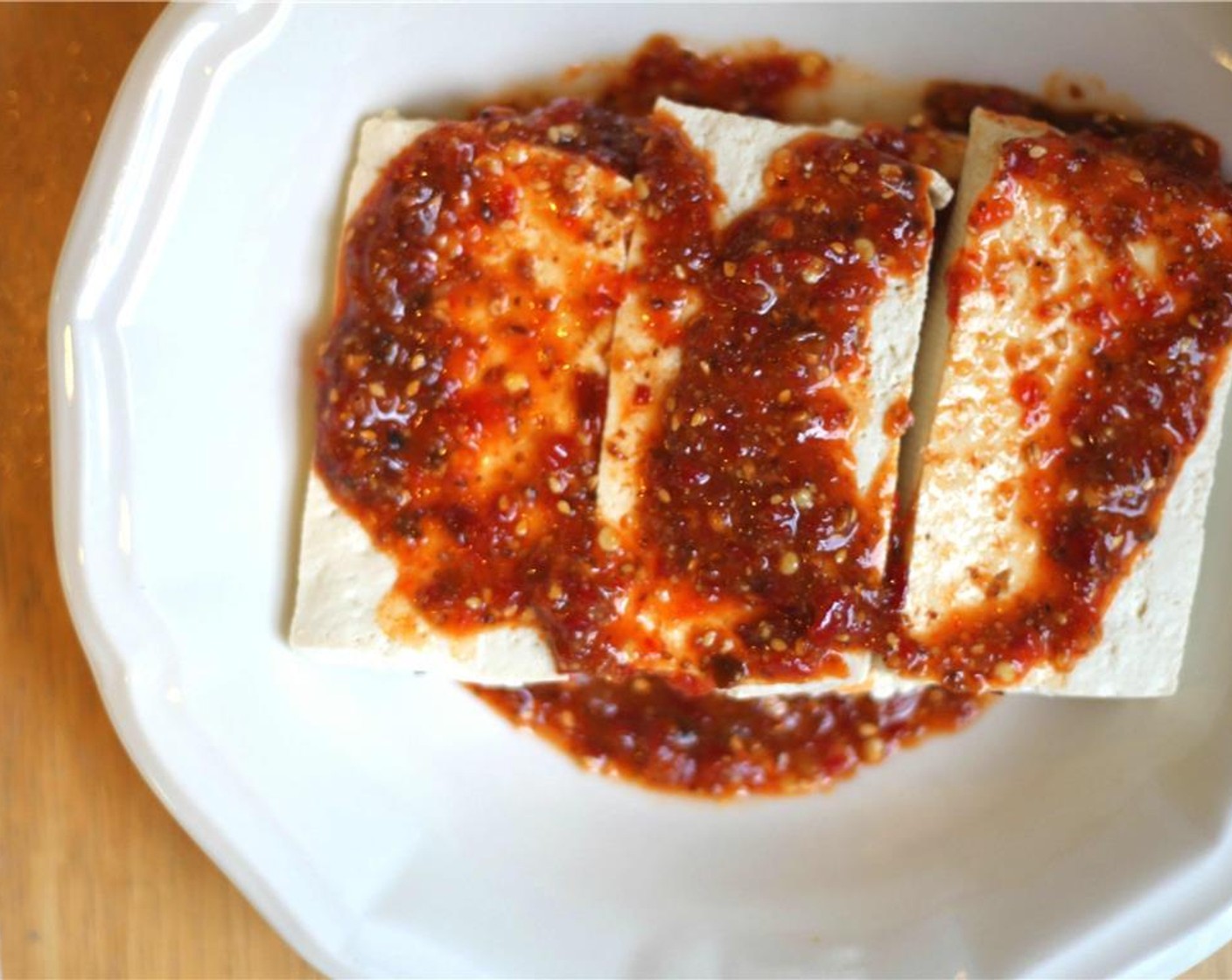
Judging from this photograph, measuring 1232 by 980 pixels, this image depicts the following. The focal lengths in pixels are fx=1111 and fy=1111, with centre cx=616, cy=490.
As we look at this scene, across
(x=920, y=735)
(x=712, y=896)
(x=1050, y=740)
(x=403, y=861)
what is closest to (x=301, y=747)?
(x=403, y=861)

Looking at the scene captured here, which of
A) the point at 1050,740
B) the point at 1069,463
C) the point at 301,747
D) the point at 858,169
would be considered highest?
the point at 858,169

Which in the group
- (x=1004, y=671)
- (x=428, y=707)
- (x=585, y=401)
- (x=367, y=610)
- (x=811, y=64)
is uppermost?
(x=811, y=64)

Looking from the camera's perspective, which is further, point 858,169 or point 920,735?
point 920,735

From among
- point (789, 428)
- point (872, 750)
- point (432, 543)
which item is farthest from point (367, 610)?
point (872, 750)

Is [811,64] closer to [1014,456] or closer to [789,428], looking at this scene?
[789,428]

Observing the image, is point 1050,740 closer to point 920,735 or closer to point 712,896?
point 920,735

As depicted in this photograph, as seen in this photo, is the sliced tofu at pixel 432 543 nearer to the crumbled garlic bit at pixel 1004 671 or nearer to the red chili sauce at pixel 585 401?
the red chili sauce at pixel 585 401

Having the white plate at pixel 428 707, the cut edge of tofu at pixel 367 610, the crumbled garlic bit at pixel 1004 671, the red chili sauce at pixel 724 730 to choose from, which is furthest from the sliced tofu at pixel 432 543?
the crumbled garlic bit at pixel 1004 671
